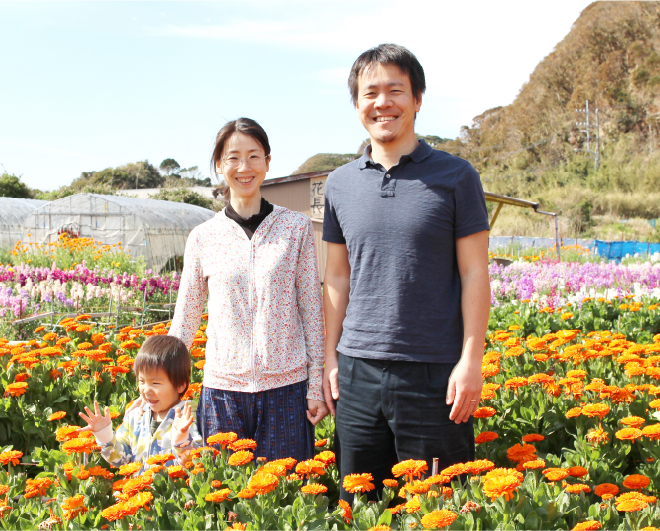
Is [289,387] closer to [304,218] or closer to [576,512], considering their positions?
[304,218]

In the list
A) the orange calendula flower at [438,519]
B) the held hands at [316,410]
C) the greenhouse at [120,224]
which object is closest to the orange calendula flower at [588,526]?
the orange calendula flower at [438,519]

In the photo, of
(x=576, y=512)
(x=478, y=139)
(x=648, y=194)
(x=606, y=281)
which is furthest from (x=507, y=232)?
(x=478, y=139)

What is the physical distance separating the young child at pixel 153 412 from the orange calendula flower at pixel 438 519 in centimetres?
114

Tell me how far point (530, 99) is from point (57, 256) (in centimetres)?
5722

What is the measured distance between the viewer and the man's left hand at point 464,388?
2041 millimetres

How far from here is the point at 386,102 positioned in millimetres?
2146

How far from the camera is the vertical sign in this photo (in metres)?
14.2

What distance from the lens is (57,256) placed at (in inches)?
466

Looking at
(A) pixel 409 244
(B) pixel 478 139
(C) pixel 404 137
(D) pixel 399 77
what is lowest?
(A) pixel 409 244

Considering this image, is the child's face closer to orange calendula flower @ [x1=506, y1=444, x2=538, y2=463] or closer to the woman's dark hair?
the woman's dark hair

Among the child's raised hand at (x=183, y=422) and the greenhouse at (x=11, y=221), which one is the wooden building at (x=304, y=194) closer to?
the child's raised hand at (x=183, y=422)

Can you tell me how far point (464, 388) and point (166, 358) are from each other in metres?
1.21

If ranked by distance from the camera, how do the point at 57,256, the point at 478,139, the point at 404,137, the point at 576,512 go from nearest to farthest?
the point at 576,512
the point at 404,137
the point at 57,256
the point at 478,139

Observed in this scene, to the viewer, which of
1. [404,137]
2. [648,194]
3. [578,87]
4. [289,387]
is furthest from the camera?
[578,87]
